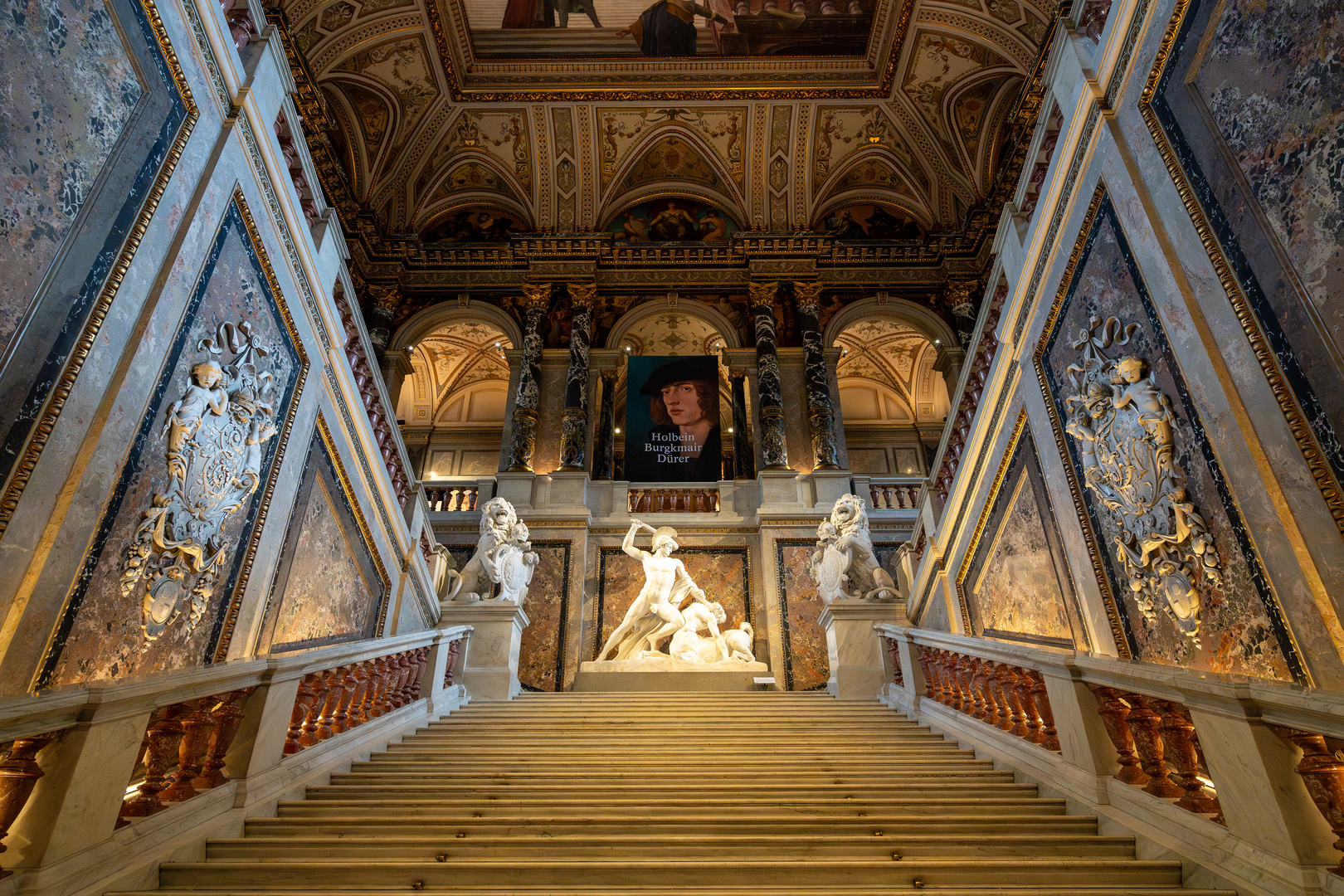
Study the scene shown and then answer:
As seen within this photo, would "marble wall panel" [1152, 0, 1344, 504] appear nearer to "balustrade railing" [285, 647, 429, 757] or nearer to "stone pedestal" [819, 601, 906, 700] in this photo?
"stone pedestal" [819, 601, 906, 700]

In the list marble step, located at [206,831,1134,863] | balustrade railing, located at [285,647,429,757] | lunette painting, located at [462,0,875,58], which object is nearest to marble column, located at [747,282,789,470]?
lunette painting, located at [462,0,875,58]

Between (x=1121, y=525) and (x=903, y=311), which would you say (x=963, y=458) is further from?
(x=903, y=311)

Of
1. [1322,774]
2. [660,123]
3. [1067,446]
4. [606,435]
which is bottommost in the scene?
[1322,774]

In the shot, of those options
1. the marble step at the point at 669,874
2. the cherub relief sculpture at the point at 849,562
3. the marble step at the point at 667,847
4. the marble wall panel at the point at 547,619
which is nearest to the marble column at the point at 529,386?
the marble wall panel at the point at 547,619

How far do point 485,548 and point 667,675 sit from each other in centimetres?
219

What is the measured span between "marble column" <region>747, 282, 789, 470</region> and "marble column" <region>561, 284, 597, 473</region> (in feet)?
8.81

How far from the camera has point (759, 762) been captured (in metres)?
3.52

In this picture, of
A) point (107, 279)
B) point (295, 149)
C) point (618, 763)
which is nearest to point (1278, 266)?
point (618, 763)

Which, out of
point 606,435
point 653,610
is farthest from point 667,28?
point 653,610

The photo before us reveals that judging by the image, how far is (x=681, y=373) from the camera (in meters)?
10.3

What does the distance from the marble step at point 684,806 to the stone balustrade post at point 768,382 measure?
23.4 feet

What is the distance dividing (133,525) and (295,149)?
2686mm

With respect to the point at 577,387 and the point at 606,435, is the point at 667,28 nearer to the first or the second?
the point at 577,387

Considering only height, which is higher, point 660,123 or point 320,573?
point 660,123
